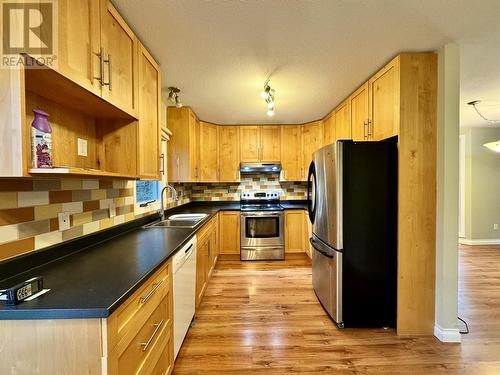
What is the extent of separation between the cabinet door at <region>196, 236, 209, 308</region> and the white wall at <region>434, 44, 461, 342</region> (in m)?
2.05

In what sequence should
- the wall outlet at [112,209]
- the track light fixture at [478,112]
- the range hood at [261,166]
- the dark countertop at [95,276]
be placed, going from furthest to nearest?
the range hood at [261,166]
the track light fixture at [478,112]
the wall outlet at [112,209]
the dark countertop at [95,276]

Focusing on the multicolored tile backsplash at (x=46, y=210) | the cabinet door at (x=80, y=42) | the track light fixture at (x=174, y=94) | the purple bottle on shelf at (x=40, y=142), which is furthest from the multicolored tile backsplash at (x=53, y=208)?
the track light fixture at (x=174, y=94)

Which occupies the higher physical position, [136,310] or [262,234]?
[136,310]

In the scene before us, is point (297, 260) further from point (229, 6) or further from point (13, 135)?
point (13, 135)

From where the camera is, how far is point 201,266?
8.33 ft

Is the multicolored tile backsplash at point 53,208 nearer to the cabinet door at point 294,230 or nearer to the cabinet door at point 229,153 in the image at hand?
the cabinet door at point 229,153

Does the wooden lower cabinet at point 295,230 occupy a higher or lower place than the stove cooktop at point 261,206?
lower

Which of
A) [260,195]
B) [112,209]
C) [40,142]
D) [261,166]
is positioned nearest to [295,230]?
[260,195]

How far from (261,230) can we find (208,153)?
5.15ft

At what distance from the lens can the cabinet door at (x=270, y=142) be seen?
441cm

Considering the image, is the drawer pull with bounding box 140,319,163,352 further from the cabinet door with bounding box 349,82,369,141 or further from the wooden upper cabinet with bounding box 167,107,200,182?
the cabinet door with bounding box 349,82,369,141

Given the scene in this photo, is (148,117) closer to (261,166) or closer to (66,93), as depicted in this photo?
(66,93)

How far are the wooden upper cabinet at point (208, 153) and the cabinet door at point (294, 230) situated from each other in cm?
144

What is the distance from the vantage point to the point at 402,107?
1.98m
